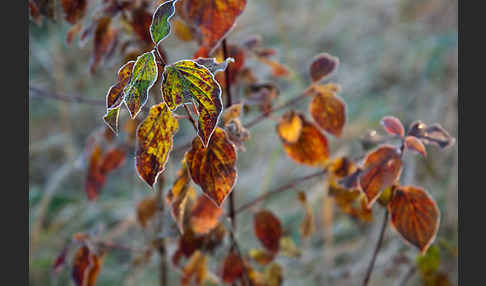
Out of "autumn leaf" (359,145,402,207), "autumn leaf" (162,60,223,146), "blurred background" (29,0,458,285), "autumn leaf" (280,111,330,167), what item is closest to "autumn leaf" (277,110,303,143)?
"autumn leaf" (280,111,330,167)

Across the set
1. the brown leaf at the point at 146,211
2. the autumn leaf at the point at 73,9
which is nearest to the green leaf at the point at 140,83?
the autumn leaf at the point at 73,9

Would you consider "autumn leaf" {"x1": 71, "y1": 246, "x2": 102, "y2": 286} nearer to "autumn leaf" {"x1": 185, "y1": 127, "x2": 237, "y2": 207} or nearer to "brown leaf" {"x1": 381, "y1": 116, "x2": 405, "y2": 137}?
"autumn leaf" {"x1": 185, "y1": 127, "x2": 237, "y2": 207}

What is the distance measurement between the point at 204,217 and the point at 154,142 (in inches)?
12.2

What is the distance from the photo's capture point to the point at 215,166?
73 centimetres

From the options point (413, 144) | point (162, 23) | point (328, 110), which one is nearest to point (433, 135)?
point (413, 144)

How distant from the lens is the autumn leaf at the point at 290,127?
0.94m

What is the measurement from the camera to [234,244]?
0.98 m

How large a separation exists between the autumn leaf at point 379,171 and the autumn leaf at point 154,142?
1.05 ft

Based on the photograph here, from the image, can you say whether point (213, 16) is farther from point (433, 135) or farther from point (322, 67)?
point (433, 135)

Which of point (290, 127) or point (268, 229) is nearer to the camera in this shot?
point (290, 127)

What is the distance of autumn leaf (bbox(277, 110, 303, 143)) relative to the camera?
0.94m

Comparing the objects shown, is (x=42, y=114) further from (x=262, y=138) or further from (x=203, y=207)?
(x=203, y=207)

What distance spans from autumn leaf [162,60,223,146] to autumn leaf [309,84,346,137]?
368mm

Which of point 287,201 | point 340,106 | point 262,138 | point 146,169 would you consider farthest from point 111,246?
point 262,138
